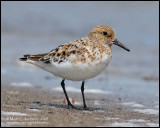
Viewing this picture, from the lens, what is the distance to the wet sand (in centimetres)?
513

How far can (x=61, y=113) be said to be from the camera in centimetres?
583

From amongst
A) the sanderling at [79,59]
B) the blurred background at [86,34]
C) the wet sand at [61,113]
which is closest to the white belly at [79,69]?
the sanderling at [79,59]

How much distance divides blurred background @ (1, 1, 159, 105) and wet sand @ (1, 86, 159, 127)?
95 cm

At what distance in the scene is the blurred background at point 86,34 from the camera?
9.46 m

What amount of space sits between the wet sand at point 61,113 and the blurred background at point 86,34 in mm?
951

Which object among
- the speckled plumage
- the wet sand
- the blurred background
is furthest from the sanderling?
the blurred background

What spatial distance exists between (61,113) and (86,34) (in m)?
9.40

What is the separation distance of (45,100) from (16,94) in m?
0.76

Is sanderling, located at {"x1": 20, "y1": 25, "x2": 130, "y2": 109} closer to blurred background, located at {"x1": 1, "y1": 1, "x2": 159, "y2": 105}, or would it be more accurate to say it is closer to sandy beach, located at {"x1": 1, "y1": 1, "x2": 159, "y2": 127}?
sandy beach, located at {"x1": 1, "y1": 1, "x2": 159, "y2": 127}

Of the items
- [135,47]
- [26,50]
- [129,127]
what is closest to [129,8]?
[135,47]

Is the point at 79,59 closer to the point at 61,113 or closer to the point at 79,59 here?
the point at 79,59

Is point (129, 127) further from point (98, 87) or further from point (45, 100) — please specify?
point (98, 87)

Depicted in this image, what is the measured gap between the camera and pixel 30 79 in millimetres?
9727

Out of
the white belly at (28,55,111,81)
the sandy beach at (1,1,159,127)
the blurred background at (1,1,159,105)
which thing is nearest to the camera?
the sandy beach at (1,1,159,127)
